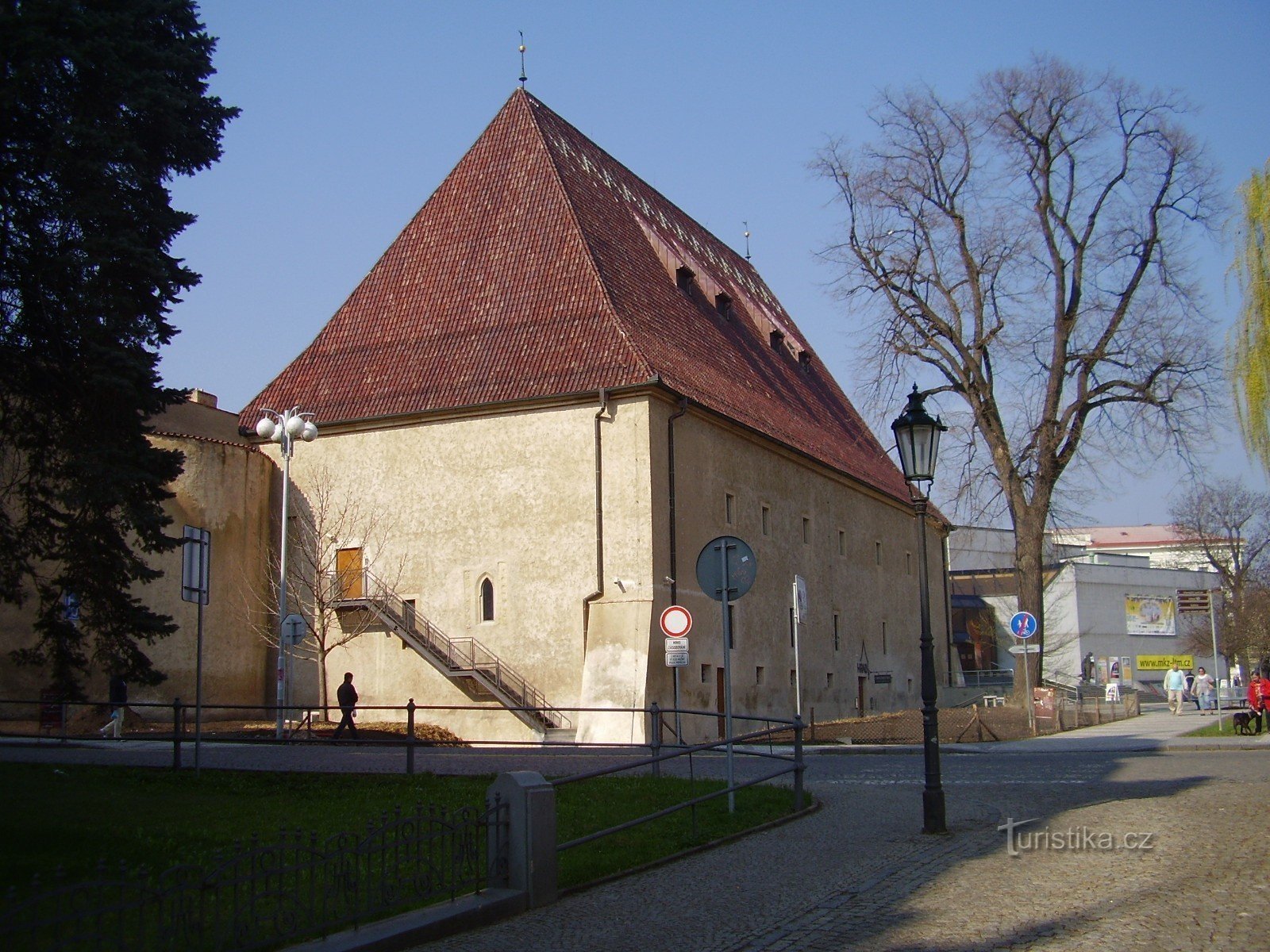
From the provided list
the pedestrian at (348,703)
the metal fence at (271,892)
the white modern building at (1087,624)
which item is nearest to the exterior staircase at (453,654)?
the pedestrian at (348,703)

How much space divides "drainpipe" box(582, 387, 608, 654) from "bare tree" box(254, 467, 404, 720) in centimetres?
520

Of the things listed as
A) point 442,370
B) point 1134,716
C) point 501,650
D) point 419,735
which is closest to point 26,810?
Result: point 419,735

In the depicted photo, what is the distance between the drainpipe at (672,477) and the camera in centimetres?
2895

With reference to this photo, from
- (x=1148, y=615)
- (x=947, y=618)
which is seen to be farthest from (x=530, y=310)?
(x=1148, y=615)

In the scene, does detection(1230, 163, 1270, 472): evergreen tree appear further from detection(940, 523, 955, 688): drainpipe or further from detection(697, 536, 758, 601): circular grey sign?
Answer: detection(940, 523, 955, 688): drainpipe

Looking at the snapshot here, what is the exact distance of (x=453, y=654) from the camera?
29953 millimetres

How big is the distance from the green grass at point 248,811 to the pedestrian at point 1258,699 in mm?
16831

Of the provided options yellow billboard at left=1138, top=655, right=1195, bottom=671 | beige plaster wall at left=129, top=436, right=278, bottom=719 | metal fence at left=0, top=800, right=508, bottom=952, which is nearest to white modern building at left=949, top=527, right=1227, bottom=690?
yellow billboard at left=1138, top=655, right=1195, bottom=671

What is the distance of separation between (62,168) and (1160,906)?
42.7 feet

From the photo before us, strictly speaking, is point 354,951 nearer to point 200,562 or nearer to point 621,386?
point 200,562

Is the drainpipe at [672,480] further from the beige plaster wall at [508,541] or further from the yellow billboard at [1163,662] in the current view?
the yellow billboard at [1163,662]

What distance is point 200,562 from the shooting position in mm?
17609

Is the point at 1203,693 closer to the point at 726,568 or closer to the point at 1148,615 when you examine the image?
the point at 1148,615

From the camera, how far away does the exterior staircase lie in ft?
92.8
